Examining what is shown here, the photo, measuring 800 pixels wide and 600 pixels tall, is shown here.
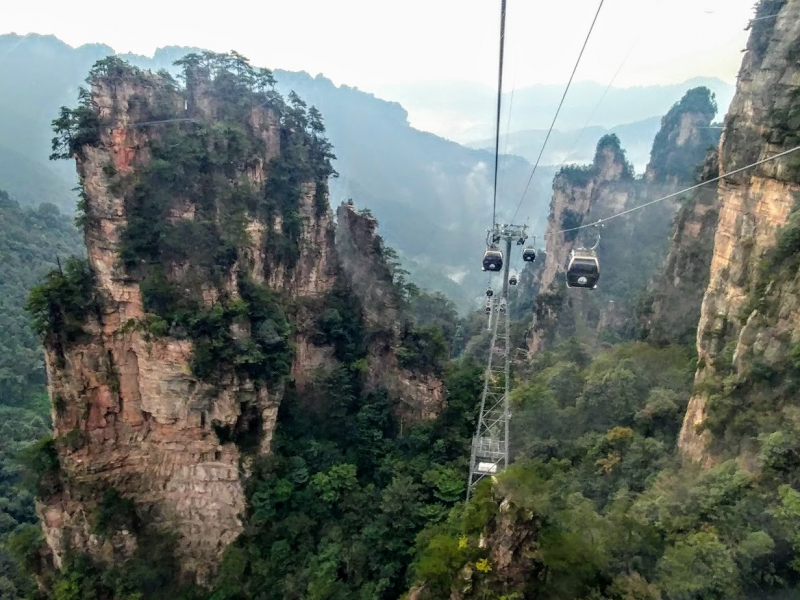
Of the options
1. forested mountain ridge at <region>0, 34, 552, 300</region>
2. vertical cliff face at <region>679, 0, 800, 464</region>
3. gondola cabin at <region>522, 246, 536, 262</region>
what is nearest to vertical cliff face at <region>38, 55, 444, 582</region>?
gondola cabin at <region>522, 246, 536, 262</region>

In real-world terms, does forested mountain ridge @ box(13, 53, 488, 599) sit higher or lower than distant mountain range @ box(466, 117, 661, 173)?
lower

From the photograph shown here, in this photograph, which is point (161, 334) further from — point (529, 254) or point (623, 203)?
point (623, 203)

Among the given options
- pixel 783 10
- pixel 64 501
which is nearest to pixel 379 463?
pixel 64 501

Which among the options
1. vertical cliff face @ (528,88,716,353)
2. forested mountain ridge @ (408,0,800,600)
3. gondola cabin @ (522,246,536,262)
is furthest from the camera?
vertical cliff face @ (528,88,716,353)

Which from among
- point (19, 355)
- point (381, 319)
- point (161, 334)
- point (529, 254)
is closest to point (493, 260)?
point (529, 254)

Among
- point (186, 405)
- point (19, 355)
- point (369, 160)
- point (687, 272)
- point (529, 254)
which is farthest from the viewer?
point (369, 160)

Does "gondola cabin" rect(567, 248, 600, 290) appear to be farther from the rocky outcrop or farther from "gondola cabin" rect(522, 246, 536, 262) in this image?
the rocky outcrop
